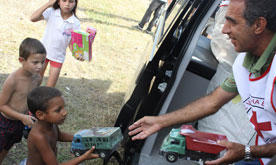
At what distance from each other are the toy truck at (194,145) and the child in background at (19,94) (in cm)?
110

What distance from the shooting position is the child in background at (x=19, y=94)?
2.41 m

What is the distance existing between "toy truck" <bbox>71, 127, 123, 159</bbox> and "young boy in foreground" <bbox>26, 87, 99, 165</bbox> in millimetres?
43

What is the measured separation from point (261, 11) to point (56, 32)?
237cm

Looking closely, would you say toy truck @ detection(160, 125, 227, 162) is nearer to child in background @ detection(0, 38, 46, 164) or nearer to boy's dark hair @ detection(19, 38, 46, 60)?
child in background @ detection(0, 38, 46, 164)

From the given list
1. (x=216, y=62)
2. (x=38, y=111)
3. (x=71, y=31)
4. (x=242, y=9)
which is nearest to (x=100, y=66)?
(x=71, y=31)

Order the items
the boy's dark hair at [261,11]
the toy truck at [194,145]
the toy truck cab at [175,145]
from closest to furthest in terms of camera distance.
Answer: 1. the boy's dark hair at [261,11]
2. the toy truck at [194,145]
3. the toy truck cab at [175,145]

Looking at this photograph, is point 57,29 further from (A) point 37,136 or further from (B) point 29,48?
(A) point 37,136

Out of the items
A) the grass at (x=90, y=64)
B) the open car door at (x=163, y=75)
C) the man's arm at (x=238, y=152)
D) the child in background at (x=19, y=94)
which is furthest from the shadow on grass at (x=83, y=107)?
the man's arm at (x=238, y=152)

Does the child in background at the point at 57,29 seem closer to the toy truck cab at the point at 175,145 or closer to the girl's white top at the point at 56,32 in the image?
the girl's white top at the point at 56,32

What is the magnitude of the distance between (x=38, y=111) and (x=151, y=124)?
83 centimetres

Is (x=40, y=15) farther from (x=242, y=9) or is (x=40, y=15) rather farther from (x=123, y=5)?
(x=123, y=5)

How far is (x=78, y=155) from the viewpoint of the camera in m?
A: 2.12

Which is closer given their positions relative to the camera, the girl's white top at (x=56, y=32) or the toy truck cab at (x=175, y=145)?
the toy truck cab at (x=175, y=145)

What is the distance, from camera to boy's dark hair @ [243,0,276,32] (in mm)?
1796
